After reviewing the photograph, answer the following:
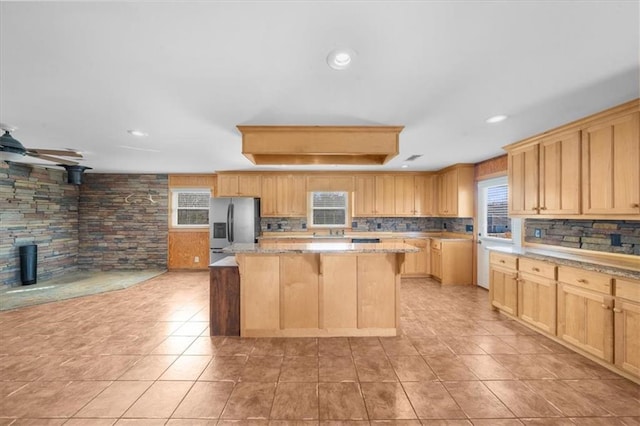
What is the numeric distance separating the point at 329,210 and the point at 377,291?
3297 millimetres

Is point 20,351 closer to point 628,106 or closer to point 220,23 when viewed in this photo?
point 220,23

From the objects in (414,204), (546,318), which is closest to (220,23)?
(546,318)

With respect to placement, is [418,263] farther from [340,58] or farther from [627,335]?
[340,58]

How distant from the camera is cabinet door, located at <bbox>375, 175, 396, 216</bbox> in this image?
19.7 ft

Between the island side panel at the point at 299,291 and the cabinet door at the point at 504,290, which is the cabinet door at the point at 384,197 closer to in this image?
the cabinet door at the point at 504,290

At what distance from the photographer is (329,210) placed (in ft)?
20.4

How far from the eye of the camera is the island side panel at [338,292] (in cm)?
307

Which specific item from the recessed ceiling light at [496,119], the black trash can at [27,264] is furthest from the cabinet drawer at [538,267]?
the black trash can at [27,264]

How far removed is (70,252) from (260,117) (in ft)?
21.1

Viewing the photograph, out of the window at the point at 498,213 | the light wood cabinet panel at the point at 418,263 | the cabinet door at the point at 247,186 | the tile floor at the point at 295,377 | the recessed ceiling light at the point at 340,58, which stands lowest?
the tile floor at the point at 295,377

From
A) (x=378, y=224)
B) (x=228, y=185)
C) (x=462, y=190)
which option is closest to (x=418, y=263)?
(x=378, y=224)

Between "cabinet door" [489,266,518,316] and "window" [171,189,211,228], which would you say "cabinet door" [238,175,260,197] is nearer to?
"window" [171,189,211,228]

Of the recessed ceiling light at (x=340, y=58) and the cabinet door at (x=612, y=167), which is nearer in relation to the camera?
the recessed ceiling light at (x=340, y=58)

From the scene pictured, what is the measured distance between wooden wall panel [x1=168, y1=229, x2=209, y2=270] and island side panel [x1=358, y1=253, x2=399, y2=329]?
4.55m
